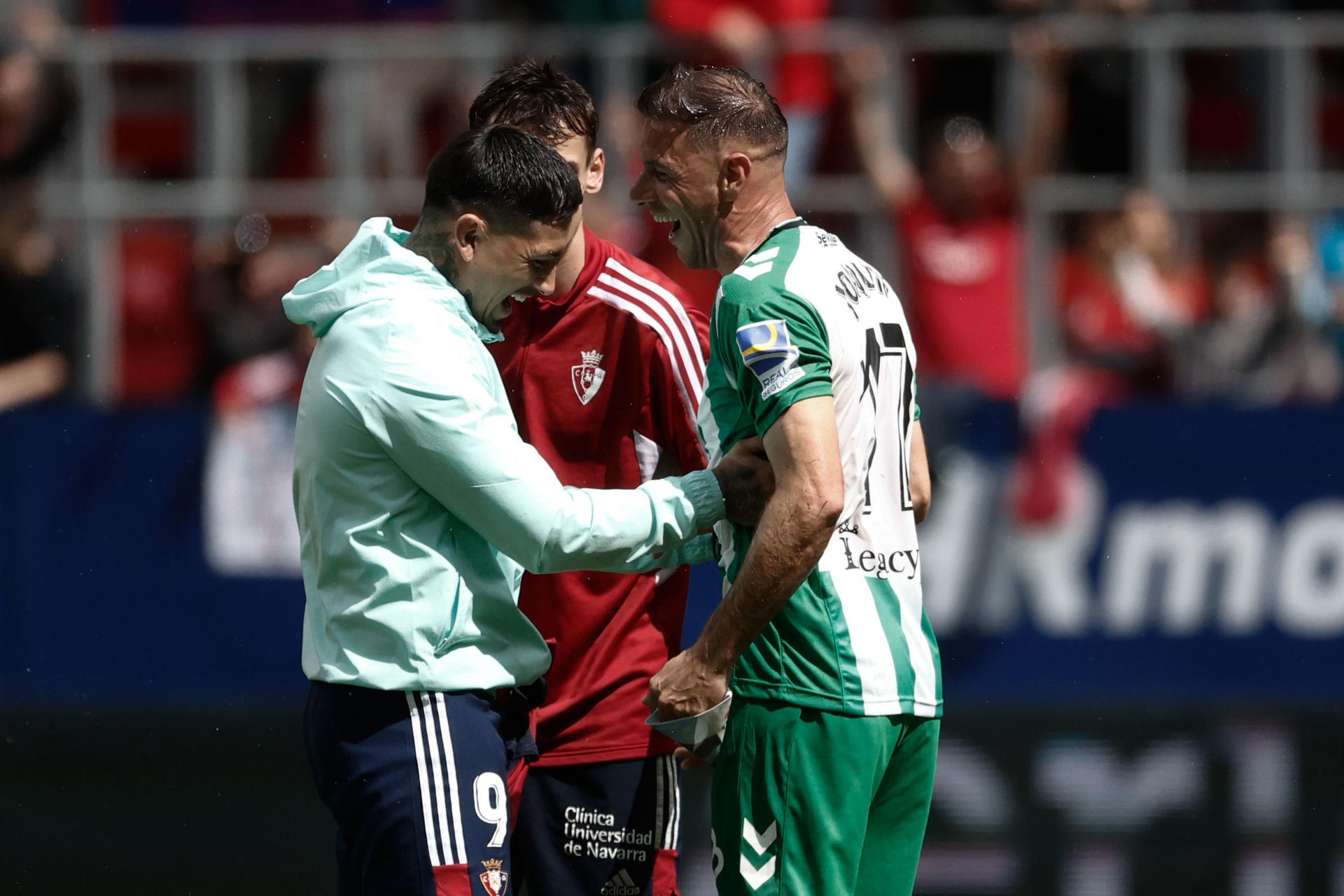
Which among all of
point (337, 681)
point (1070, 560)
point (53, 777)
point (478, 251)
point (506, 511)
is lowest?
point (53, 777)

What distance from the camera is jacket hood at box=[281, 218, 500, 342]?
343 cm

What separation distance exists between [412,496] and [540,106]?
1.27m

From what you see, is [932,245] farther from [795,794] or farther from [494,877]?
[494,877]

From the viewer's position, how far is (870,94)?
10625 millimetres

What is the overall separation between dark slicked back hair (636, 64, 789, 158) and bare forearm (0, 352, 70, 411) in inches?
296

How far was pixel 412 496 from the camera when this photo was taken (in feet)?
11.2

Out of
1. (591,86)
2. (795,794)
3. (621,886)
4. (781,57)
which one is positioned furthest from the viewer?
(591,86)

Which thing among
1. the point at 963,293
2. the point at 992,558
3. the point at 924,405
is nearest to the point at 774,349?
the point at 924,405

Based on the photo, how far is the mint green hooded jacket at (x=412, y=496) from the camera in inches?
131

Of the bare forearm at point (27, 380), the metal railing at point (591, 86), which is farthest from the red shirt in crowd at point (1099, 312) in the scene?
the bare forearm at point (27, 380)

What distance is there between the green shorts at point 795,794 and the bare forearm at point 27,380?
307 inches

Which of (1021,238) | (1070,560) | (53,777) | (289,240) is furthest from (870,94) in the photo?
(53,777)

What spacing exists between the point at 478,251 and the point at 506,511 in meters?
0.53

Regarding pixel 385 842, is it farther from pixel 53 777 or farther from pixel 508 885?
pixel 53 777
